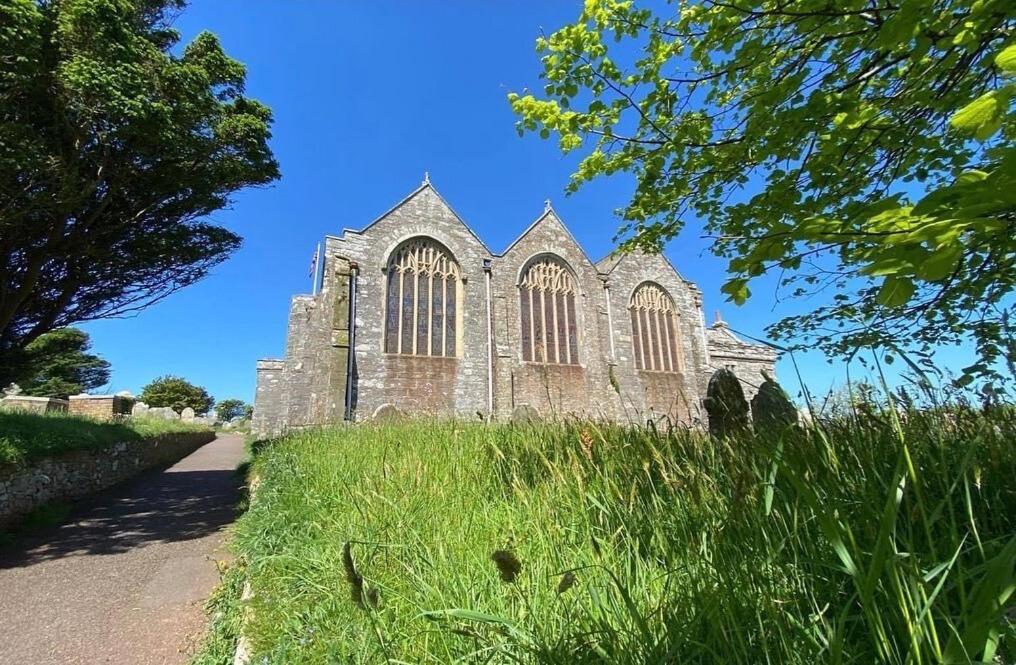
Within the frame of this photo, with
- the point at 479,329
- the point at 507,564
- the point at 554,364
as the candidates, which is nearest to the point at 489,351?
the point at 479,329

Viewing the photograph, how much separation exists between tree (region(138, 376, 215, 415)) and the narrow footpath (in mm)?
48854

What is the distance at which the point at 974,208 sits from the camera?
1719 mm

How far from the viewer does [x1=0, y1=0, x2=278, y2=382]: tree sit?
7.16 metres

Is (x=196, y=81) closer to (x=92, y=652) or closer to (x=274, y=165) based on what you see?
(x=274, y=165)

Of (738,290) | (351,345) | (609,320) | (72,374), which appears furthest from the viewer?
(72,374)

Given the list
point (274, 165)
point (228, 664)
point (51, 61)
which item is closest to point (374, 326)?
point (274, 165)

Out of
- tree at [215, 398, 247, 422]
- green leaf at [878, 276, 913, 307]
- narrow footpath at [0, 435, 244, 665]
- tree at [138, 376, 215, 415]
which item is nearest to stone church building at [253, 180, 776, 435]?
narrow footpath at [0, 435, 244, 665]

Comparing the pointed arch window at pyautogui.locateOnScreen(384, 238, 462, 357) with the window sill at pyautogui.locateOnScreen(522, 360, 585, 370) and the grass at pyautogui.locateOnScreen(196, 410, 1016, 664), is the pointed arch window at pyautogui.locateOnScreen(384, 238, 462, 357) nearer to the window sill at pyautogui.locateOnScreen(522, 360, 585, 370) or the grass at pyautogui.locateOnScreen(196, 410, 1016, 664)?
the window sill at pyautogui.locateOnScreen(522, 360, 585, 370)

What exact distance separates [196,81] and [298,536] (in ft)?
29.6

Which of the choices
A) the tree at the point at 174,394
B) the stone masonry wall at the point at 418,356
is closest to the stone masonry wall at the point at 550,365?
the stone masonry wall at the point at 418,356

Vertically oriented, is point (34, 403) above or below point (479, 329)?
below

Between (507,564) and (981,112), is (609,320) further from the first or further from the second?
(507,564)

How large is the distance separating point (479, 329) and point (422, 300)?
275 cm

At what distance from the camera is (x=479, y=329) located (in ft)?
66.1
